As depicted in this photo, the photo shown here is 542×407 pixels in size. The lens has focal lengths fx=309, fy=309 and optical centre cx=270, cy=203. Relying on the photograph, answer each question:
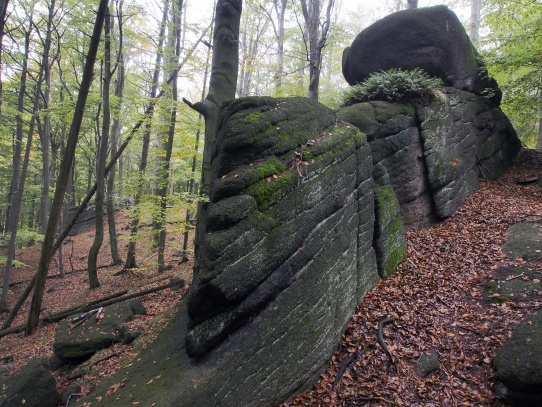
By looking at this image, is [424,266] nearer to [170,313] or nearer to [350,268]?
[350,268]

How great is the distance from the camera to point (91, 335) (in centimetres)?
689

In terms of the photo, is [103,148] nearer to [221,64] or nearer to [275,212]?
[221,64]

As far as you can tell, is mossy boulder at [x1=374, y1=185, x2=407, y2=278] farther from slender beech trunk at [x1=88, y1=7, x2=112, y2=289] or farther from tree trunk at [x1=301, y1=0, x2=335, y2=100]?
slender beech trunk at [x1=88, y1=7, x2=112, y2=289]

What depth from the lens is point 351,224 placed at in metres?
6.82

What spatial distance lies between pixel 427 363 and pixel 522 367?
1.33 metres

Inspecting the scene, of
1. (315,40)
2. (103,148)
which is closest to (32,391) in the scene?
(103,148)

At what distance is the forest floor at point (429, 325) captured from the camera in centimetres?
488

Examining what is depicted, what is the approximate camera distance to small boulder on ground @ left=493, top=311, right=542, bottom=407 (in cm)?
416

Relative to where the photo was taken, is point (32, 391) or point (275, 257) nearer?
point (275, 257)

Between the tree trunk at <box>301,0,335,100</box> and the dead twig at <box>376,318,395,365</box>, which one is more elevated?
the tree trunk at <box>301,0,335,100</box>

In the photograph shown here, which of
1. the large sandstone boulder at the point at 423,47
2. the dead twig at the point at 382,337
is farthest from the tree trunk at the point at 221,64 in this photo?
the large sandstone boulder at the point at 423,47

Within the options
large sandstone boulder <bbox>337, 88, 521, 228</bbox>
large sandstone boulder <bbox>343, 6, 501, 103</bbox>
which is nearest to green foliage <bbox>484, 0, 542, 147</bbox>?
large sandstone boulder <bbox>343, 6, 501, 103</bbox>

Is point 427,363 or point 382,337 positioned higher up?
point 382,337

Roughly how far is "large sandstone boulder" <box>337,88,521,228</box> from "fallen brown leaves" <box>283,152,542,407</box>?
1.18 meters
